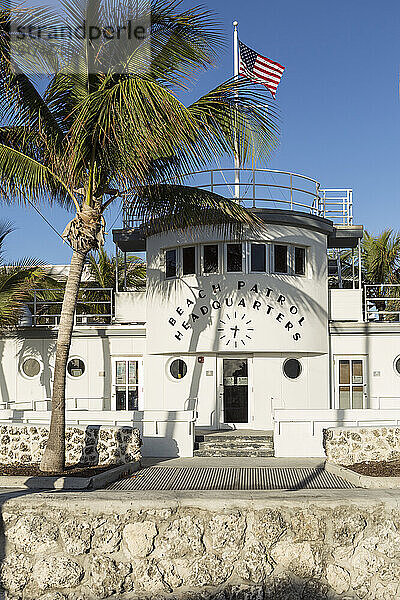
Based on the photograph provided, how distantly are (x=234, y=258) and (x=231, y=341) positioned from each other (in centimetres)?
229

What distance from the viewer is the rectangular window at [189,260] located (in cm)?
1955

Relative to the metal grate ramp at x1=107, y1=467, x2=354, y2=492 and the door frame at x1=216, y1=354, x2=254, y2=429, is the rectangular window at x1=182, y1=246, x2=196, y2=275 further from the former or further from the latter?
the metal grate ramp at x1=107, y1=467, x2=354, y2=492

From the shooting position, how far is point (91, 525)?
4172 millimetres

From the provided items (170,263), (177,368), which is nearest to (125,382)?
(177,368)

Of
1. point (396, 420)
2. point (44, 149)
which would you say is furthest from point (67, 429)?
point (396, 420)

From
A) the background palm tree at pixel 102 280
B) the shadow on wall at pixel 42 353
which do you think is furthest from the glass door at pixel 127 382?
the background palm tree at pixel 102 280

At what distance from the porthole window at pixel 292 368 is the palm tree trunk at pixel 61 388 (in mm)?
8167

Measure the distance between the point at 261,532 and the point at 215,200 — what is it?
11723mm

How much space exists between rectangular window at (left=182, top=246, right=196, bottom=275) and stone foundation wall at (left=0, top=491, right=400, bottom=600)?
50.8 ft

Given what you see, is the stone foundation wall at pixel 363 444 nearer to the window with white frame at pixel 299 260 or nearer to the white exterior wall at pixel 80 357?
the window with white frame at pixel 299 260

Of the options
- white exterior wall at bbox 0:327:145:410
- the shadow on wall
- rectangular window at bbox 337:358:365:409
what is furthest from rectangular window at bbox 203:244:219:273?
the shadow on wall

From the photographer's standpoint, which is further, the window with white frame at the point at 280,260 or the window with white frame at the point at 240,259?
the window with white frame at the point at 280,260

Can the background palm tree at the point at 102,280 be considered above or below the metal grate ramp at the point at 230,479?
above

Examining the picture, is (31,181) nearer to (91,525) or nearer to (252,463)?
(252,463)
